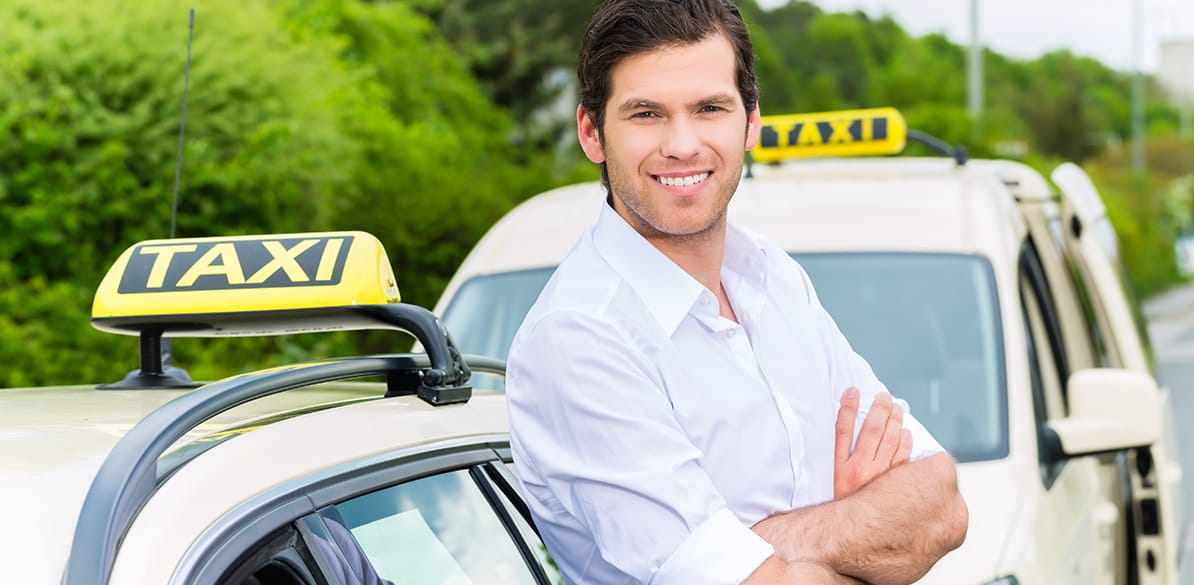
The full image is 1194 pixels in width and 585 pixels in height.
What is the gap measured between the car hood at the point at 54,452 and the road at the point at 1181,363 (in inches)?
207

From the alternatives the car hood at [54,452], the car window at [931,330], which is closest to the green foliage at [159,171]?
the car window at [931,330]

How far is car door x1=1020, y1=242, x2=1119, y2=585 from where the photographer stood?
3.61 meters

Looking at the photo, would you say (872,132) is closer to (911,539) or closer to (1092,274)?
(1092,274)

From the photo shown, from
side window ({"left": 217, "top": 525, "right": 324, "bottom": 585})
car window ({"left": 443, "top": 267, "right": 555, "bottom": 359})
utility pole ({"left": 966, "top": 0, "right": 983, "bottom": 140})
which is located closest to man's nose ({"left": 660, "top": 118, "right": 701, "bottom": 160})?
side window ({"left": 217, "top": 525, "right": 324, "bottom": 585})

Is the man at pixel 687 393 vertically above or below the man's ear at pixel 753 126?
below

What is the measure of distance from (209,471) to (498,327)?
265 cm

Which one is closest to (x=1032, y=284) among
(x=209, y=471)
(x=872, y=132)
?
(x=872, y=132)

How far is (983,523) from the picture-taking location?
3.26 meters

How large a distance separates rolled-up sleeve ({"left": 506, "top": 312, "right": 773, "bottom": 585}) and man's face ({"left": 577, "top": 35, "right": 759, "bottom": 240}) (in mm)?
258

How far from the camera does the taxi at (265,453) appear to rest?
5.14ft

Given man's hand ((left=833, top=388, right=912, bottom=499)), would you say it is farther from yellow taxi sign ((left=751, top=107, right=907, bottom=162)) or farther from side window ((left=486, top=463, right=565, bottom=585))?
yellow taxi sign ((left=751, top=107, right=907, bottom=162))

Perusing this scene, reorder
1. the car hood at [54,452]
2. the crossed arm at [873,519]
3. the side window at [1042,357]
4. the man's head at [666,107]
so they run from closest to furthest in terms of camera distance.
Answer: the car hood at [54,452]
the crossed arm at [873,519]
the man's head at [666,107]
the side window at [1042,357]

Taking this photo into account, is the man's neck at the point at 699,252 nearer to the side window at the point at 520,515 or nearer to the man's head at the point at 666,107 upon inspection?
the man's head at the point at 666,107

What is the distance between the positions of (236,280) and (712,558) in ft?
2.74
